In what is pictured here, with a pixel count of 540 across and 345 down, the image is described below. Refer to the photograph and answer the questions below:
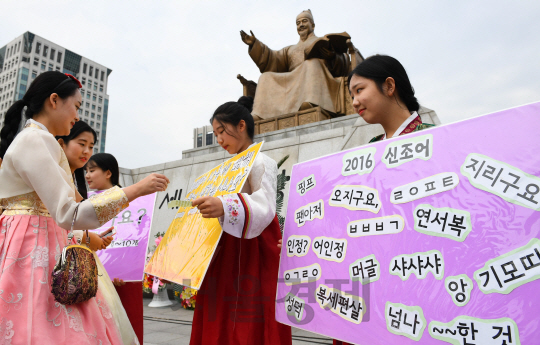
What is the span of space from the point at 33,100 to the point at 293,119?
5787 mm

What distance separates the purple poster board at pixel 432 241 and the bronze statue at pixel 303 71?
5.78 meters

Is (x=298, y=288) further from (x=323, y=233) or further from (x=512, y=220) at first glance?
(x=512, y=220)

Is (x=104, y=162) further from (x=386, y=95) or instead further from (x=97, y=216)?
(x=386, y=95)

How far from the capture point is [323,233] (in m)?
1.46

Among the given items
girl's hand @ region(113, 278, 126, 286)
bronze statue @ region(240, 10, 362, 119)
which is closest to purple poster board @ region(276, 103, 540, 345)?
girl's hand @ region(113, 278, 126, 286)

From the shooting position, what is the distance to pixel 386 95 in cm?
168

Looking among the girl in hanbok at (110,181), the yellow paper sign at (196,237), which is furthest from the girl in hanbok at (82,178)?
the yellow paper sign at (196,237)

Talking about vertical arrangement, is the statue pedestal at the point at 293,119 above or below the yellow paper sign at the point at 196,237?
above

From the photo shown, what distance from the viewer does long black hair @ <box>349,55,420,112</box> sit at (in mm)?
1688

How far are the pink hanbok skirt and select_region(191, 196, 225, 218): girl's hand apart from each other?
55 centimetres

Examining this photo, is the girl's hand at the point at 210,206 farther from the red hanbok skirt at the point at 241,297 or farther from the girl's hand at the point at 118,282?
the girl's hand at the point at 118,282

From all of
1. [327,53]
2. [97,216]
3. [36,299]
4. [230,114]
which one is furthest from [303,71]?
[36,299]

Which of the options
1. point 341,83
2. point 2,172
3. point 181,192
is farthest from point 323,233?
point 341,83

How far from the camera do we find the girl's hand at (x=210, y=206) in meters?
1.62
